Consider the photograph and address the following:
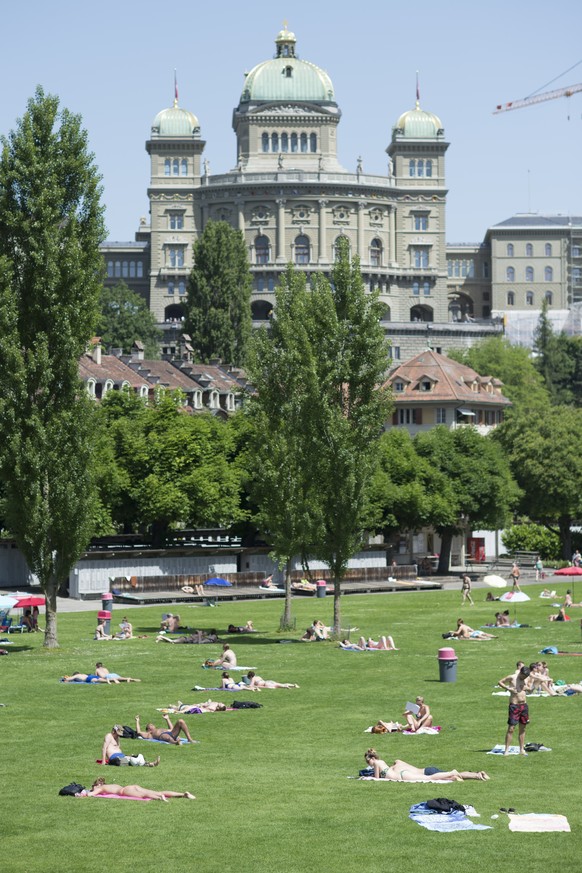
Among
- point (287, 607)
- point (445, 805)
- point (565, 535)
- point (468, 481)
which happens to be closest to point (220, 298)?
point (565, 535)

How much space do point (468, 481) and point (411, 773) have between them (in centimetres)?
7463

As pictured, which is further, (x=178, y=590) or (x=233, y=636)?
(x=178, y=590)

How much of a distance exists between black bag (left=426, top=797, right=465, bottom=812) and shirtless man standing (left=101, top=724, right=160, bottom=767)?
7720mm

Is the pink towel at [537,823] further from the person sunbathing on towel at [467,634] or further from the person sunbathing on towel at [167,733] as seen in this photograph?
the person sunbathing on towel at [467,634]

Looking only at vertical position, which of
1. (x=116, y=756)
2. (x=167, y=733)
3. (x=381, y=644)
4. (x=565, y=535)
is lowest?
(x=116, y=756)

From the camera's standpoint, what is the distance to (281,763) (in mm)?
34281

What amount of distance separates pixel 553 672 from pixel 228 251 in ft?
416

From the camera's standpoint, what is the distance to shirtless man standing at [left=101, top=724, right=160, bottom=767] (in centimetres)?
3403

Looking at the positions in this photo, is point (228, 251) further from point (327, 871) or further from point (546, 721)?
point (327, 871)

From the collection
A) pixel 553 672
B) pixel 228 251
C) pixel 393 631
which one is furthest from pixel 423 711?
pixel 228 251

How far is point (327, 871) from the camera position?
2491cm

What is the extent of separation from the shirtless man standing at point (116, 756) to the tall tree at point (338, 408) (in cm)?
2680

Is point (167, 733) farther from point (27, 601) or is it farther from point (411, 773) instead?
point (27, 601)

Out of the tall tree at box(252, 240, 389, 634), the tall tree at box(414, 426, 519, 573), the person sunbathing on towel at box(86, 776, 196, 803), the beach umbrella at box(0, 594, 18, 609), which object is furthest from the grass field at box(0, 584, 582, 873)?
the tall tree at box(414, 426, 519, 573)
